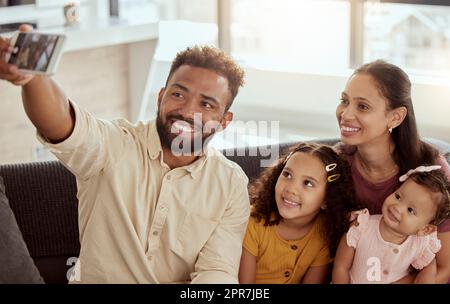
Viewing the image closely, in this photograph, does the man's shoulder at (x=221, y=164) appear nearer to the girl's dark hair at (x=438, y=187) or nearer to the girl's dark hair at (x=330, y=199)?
the girl's dark hair at (x=330, y=199)

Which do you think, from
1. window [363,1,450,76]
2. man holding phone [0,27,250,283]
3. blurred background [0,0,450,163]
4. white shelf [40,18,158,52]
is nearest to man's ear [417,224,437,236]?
man holding phone [0,27,250,283]

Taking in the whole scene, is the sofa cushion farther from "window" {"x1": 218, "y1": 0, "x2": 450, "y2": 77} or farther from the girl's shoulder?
"window" {"x1": 218, "y1": 0, "x2": 450, "y2": 77}

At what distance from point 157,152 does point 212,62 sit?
213 millimetres

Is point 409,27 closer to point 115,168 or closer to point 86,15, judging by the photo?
point 86,15

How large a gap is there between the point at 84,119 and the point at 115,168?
0.17 meters

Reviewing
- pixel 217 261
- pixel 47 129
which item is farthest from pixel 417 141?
pixel 47 129

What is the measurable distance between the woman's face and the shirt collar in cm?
36

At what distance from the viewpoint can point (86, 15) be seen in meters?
3.72

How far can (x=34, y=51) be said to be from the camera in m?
1.19

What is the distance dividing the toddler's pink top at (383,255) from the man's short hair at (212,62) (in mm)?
402

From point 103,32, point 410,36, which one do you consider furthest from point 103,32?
point 410,36

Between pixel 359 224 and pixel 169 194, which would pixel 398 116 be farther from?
pixel 169 194

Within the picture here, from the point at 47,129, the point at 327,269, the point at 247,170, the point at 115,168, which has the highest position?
the point at 47,129
